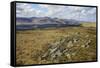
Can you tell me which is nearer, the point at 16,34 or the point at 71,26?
the point at 16,34

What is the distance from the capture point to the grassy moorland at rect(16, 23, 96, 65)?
250cm

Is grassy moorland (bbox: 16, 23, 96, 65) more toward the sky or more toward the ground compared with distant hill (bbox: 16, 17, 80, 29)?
more toward the ground

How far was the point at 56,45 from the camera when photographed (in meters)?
2.66

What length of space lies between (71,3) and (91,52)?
632 millimetres

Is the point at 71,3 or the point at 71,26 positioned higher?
the point at 71,3

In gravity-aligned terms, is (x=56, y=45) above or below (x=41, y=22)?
below

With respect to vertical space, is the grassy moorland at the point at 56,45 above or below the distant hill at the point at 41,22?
below

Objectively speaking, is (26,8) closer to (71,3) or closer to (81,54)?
(71,3)

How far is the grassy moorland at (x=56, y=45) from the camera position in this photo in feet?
8.19

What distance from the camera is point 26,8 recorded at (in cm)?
250
